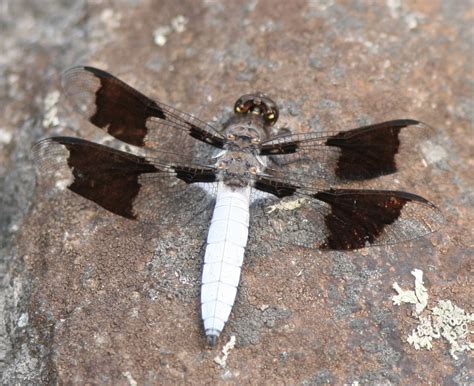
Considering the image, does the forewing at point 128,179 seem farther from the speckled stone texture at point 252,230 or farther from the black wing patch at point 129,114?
the black wing patch at point 129,114

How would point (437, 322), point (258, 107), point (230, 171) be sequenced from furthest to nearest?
point (258, 107)
point (230, 171)
point (437, 322)

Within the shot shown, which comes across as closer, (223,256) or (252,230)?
(223,256)

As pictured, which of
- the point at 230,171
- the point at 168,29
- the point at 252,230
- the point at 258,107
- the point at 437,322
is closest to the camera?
the point at 437,322

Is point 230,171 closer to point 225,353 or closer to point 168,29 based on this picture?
point 225,353

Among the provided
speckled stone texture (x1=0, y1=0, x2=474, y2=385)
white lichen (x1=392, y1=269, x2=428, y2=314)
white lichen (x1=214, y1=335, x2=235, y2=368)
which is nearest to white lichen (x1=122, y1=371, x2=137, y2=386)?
speckled stone texture (x1=0, y1=0, x2=474, y2=385)

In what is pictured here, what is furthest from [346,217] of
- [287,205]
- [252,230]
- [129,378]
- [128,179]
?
[129,378]

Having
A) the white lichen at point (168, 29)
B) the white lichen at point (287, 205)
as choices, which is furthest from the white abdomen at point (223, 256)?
the white lichen at point (168, 29)

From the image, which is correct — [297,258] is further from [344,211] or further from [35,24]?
[35,24]

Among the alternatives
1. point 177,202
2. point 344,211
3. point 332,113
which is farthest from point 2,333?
point 332,113

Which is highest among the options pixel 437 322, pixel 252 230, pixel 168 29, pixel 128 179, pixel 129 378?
pixel 168 29
